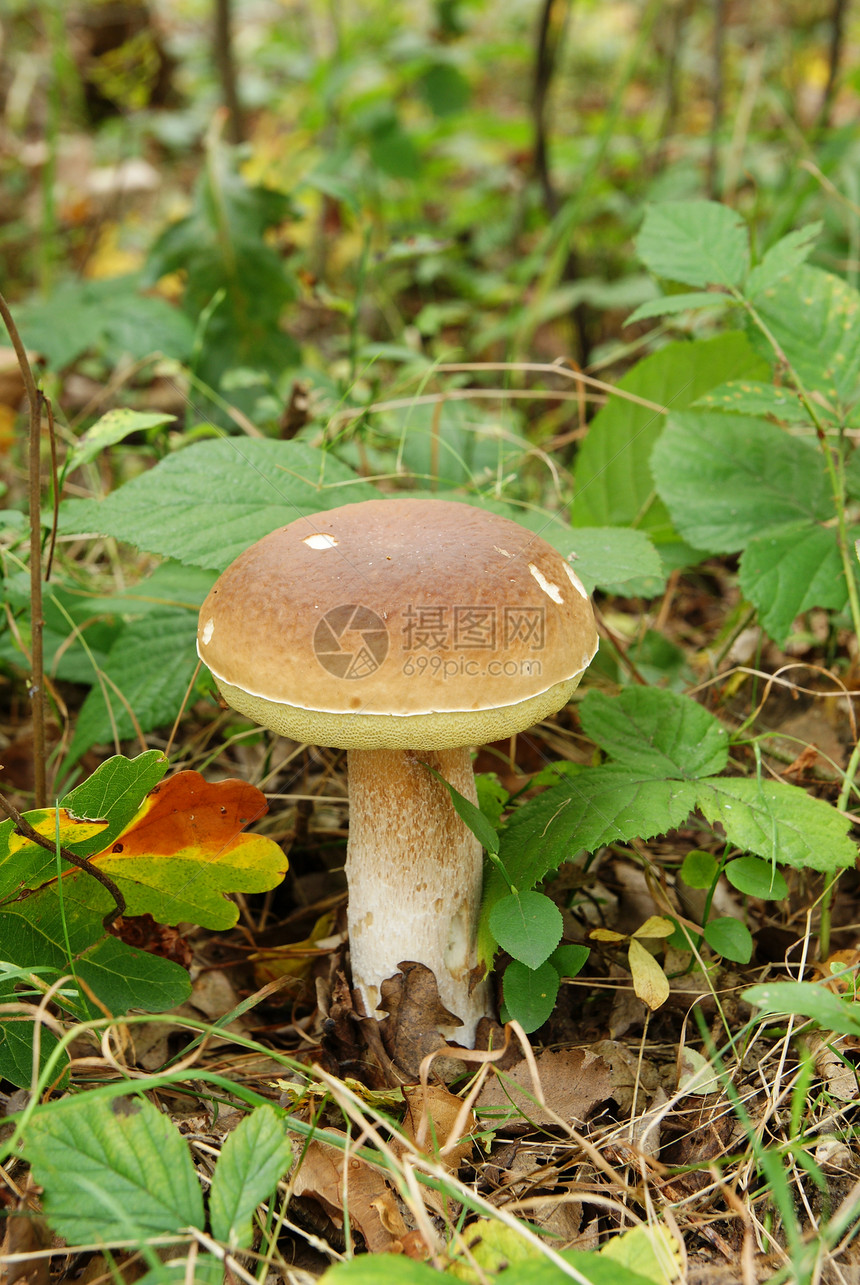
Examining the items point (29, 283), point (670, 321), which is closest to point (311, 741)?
point (670, 321)

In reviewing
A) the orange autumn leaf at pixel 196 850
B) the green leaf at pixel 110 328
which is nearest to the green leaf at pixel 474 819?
the orange autumn leaf at pixel 196 850

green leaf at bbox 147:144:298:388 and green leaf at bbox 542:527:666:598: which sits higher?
green leaf at bbox 147:144:298:388

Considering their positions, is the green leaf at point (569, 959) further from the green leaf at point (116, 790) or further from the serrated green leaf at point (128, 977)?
the green leaf at point (116, 790)

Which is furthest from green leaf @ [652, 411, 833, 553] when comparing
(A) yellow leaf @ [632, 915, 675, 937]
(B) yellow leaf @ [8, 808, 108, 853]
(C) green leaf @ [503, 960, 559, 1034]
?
(B) yellow leaf @ [8, 808, 108, 853]

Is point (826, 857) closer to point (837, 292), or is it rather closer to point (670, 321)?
point (837, 292)

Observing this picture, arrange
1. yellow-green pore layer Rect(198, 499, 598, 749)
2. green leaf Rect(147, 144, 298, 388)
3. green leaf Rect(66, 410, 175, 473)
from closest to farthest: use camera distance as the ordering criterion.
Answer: yellow-green pore layer Rect(198, 499, 598, 749) < green leaf Rect(66, 410, 175, 473) < green leaf Rect(147, 144, 298, 388)

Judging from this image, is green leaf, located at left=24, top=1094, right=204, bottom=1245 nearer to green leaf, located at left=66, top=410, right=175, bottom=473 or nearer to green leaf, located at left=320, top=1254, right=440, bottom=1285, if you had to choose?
green leaf, located at left=320, top=1254, right=440, bottom=1285

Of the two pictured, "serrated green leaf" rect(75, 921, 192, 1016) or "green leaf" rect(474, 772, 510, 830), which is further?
"green leaf" rect(474, 772, 510, 830)
